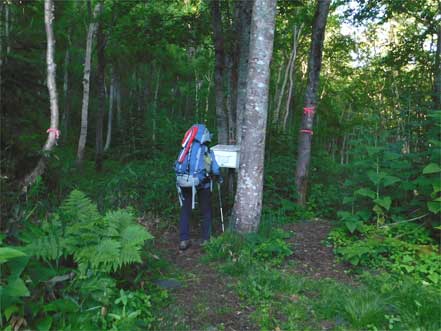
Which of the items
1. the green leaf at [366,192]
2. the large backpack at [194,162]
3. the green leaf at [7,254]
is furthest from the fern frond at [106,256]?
the green leaf at [366,192]

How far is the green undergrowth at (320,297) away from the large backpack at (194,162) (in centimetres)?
142

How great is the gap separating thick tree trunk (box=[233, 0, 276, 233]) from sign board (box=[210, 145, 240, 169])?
85cm

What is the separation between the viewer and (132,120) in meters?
14.5

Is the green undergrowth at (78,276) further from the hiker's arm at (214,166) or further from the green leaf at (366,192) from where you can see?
the green leaf at (366,192)

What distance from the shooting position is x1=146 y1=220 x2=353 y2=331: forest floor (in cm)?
402

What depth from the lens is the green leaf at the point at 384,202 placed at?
5.64 metres

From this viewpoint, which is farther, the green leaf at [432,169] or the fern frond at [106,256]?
the green leaf at [432,169]

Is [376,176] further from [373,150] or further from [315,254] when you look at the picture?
[315,254]

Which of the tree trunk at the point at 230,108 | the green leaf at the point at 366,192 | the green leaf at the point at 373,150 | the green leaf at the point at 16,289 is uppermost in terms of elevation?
the tree trunk at the point at 230,108

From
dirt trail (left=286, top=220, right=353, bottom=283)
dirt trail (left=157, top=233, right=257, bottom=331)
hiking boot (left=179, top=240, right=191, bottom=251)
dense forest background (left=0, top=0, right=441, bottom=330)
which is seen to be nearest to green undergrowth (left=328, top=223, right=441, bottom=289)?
dense forest background (left=0, top=0, right=441, bottom=330)

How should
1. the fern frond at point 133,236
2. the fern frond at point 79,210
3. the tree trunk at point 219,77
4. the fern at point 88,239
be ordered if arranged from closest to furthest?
the fern at point 88,239
the fern frond at point 133,236
the fern frond at point 79,210
the tree trunk at point 219,77

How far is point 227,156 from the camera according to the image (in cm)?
718

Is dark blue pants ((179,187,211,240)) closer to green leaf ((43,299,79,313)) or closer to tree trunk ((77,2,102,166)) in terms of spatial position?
green leaf ((43,299,79,313))

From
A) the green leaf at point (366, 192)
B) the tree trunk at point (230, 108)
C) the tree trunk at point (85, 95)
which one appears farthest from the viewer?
the tree trunk at point (85, 95)
